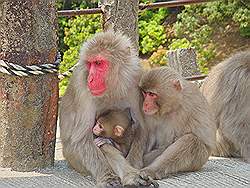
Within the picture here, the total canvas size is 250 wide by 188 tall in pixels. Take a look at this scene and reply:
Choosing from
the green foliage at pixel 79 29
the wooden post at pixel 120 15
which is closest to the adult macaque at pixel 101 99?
the wooden post at pixel 120 15

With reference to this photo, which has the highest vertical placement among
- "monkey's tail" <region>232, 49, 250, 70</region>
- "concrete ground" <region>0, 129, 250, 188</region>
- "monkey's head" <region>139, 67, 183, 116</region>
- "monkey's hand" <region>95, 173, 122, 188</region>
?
"monkey's tail" <region>232, 49, 250, 70</region>

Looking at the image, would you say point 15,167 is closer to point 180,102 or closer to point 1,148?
point 1,148

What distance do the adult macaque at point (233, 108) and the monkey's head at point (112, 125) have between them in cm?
106

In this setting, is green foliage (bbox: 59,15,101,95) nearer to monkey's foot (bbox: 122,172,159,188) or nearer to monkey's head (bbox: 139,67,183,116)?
monkey's head (bbox: 139,67,183,116)

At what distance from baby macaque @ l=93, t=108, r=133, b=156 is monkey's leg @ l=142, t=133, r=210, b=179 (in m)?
0.25

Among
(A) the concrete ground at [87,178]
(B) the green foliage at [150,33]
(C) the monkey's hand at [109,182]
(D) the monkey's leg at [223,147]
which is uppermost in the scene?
(B) the green foliage at [150,33]

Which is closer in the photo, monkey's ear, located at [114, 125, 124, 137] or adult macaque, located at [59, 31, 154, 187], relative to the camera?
adult macaque, located at [59, 31, 154, 187]

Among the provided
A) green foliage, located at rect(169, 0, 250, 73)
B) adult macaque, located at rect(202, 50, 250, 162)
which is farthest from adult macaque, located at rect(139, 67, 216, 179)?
green foliage, located at rect(169, 0, 250, 73)

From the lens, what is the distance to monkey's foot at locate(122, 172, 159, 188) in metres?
4.12

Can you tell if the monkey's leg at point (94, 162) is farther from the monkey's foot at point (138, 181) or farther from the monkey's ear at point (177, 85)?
the monkey's ear at point (177, 85)

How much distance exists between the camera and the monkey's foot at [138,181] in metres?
4.12

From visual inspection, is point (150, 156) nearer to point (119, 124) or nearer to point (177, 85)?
point (119, 124)

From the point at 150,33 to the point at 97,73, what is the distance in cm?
1200

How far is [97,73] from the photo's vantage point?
4293mm
